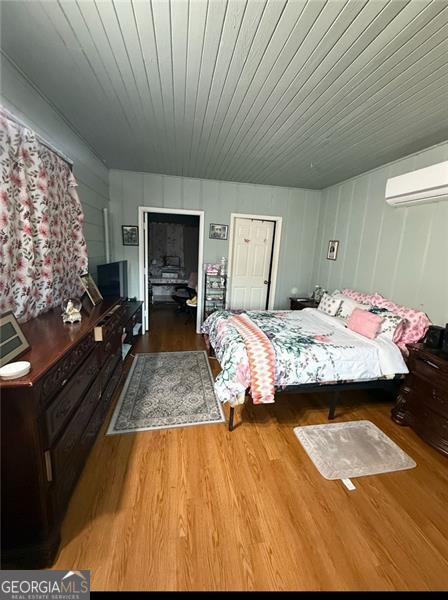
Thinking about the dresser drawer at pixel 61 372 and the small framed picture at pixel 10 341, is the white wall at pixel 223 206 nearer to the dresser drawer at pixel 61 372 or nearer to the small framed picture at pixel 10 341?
the dresser drawer at pixel 61 372

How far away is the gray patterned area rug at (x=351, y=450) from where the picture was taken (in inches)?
68.9

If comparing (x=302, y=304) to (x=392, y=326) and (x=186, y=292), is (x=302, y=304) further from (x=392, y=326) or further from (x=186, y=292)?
(x=186, y=292)

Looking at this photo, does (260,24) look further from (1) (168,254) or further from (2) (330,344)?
(1) (168,254)

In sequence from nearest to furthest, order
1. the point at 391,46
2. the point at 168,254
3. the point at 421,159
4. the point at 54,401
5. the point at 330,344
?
the point at 54,401, the point at 391,46, the point at 330,344, the point at 421,159, the point at 168,254

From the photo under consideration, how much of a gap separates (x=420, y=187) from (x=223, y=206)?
2707mm

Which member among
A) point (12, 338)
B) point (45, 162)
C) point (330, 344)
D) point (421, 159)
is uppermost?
point (421, 159)

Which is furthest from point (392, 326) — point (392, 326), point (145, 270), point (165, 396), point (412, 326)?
A: point (145, 270)

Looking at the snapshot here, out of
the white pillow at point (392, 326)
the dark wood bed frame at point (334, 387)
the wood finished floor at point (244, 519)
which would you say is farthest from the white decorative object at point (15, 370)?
the white pillow at point (392, 326)

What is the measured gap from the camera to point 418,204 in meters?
2.55

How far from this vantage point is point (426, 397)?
2.03m

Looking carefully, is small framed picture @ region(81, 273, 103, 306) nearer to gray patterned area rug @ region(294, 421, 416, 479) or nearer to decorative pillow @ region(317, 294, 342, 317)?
gray patterned area rug @ region(294, 421, 416, 479)

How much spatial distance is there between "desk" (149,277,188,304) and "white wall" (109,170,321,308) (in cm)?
190

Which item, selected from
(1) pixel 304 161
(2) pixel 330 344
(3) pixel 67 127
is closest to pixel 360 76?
(1) pixel 304 161

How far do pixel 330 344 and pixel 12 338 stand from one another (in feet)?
7.61
